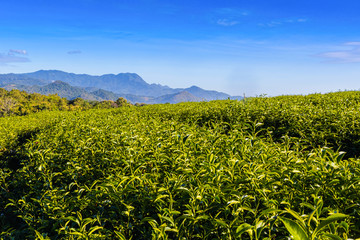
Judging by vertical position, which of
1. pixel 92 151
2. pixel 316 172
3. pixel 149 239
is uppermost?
pixel 316 172

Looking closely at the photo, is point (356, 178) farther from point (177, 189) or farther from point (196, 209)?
point (177, 189)

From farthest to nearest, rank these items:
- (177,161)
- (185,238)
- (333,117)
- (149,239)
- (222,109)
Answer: (222,109)
(333,117)
(177,161)
(149,239)
(185,238)

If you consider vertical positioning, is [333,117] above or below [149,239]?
above

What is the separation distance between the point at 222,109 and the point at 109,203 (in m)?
7.14

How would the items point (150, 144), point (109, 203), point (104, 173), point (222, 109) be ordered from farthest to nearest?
point (222, 109)
point (150, 144)
point (104, 173)
point (109, 203)

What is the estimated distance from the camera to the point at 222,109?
8.84 meters

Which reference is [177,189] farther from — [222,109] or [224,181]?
[222,109]

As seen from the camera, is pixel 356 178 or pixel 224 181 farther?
pixel 224 181

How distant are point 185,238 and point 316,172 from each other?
4.23 ft

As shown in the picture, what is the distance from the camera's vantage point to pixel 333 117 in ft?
19.4

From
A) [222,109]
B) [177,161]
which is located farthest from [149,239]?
[222,109]

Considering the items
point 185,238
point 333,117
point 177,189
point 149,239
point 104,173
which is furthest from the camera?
point 333,117

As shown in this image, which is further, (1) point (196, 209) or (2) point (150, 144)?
(2) point (150, 144)

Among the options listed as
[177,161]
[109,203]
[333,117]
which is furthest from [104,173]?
[333,117]
